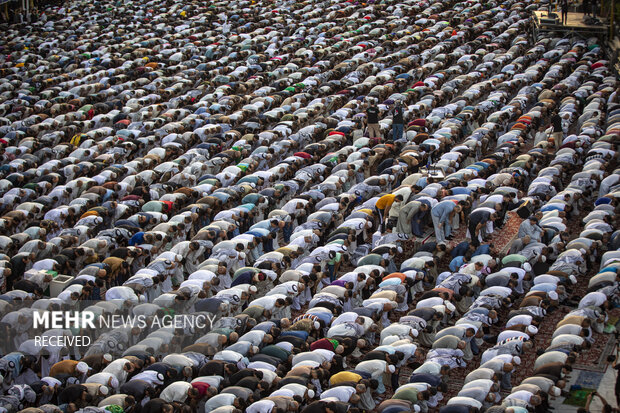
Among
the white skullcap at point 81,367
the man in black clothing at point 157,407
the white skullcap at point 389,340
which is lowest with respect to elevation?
the white skullcap at point 389,340

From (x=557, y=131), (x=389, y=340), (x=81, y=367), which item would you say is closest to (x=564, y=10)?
(x=557, y=131)

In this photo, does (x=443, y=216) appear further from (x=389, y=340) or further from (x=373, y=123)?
(x=373, y=123)

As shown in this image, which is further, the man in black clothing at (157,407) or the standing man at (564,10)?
the standing man at (564,10)

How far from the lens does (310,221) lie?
69.1 ft

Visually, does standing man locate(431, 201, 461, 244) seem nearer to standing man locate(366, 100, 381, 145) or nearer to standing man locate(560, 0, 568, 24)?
standing man locate(366, 100, 381, 145)

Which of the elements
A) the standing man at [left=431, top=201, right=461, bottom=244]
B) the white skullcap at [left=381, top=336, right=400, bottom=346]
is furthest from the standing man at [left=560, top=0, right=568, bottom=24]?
the white skullcap at [left=381, top=336, right=400, bottom=346]

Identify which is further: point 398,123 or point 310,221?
point 398,123

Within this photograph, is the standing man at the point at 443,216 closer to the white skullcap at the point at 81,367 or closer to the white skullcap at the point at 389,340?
the white skullcap at the point at 389,340

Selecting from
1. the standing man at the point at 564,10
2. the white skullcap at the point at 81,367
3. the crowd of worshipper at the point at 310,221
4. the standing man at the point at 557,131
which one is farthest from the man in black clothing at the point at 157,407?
the standing man at the point at 564,10

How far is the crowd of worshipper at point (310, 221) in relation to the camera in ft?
50.5

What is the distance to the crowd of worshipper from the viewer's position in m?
15.4

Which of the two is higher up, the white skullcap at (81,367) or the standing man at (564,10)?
the white skullcap at (81,367)

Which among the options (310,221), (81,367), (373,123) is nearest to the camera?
(81,367)

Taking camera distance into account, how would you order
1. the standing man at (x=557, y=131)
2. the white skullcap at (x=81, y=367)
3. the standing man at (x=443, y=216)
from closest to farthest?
the white skullcap at (x=81, y=367)
the standing man at (x=443, y=216)
the standing man at (x=557, y=131)
